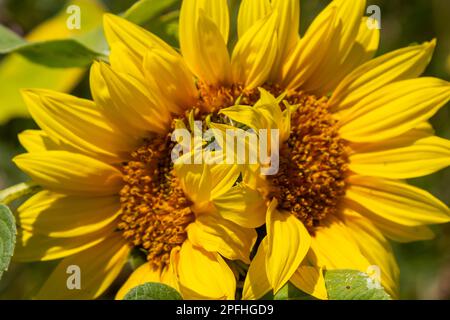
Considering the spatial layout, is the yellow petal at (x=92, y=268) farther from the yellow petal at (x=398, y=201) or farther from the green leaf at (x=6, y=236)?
the yellow petal at (x=398, y=201)

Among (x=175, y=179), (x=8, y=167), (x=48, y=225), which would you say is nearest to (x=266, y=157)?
(x=175, y=179)

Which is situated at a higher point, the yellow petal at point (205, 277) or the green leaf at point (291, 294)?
the yellow petal at point (205, 277)

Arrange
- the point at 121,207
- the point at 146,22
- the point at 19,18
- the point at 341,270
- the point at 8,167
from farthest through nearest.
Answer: the point at 19,18, the point at 8,167, the point at 146,22, the point at 121,207, the point at 341,270

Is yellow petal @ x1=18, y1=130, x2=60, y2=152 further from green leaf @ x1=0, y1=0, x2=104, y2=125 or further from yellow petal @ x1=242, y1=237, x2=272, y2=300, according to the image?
green leaf @ x1=0, y1=0, x2=104, y2=125

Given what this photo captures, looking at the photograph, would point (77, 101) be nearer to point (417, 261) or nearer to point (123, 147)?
point (123, 147)

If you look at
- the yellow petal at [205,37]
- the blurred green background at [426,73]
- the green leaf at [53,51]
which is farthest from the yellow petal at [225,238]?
the blurred green background at [426,73]

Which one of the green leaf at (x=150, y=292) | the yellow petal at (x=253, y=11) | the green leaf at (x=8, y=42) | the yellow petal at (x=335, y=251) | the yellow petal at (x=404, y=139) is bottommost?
the green leaf at (x=150, y=292)

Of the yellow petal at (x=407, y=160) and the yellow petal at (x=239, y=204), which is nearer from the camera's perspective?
the yellow petal at (x=239, y=204)

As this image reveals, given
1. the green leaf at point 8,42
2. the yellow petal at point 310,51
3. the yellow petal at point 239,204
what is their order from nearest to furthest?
the yellow petal at point 239,204
the yellow petal at point 310,51
the green leaf at point 8,42
